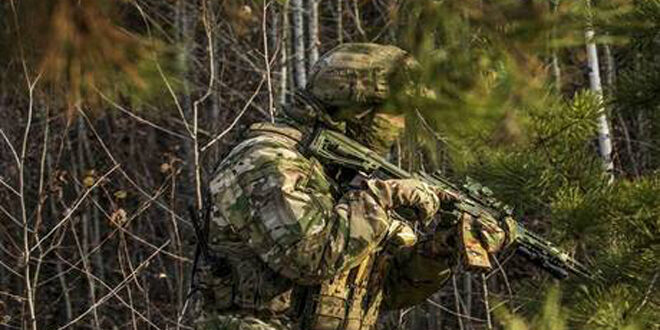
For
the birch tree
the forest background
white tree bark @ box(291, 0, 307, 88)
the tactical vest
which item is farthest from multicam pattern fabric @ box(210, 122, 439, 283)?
white tree bark @ box(291, 0, 307, 88)

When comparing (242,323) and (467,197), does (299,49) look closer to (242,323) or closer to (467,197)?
(467,197)

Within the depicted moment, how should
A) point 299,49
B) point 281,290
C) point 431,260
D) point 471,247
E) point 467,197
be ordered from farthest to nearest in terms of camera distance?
point 299,49
point 431,260
point 467,197
point 471,247
point 281,290

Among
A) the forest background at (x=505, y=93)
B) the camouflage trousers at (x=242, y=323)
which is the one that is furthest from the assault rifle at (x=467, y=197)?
the camouflage trousers at (x=242, y=323)

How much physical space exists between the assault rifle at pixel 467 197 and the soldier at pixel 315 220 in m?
0.04

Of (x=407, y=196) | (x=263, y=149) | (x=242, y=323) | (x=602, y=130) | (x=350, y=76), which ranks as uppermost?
(x=350, y=76)

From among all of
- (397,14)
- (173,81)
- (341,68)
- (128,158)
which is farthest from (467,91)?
(128,158)

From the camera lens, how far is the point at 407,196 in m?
3.08

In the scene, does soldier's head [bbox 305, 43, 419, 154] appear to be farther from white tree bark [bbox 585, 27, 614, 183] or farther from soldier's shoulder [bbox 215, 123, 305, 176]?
white tree bark [bbox 585, 27, 614, 183]

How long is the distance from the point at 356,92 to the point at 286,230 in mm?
A: 545

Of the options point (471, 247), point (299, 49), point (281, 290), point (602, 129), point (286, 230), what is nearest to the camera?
point (286, 230)

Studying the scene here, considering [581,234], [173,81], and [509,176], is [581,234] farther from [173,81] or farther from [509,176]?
[173,81]

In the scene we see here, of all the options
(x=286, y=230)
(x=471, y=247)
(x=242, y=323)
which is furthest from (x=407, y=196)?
(x=242, y=323)

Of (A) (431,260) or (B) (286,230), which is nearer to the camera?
(B) (286,230)

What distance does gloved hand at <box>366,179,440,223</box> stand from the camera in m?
3.06
